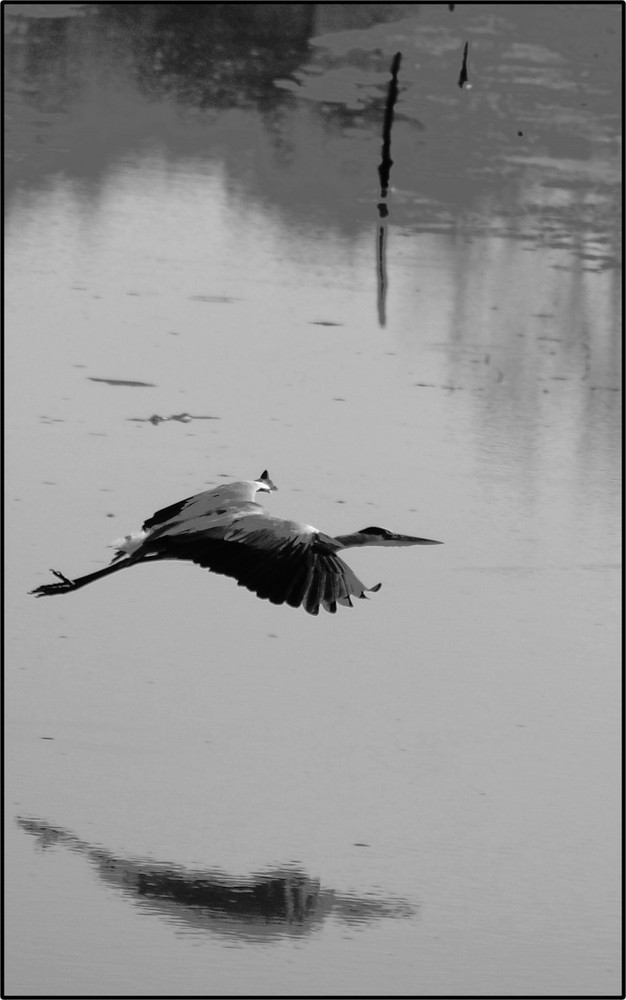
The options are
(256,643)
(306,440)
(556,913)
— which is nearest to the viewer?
(556,913)

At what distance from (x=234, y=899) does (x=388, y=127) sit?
5471mm

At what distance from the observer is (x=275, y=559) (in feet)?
12.0

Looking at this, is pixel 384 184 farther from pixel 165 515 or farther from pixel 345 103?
pixel 165 515

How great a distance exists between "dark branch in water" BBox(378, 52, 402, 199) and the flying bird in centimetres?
369

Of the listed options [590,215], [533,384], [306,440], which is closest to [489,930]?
[306,440]

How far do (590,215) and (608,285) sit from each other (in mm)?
762

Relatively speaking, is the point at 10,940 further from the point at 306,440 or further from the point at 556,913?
the point at 306,440

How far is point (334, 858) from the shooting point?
3.49 metres

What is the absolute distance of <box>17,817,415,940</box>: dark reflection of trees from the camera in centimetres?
325

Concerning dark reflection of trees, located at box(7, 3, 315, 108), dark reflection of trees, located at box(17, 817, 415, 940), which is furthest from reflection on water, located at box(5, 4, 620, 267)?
dark reflection of trees, located at box(17, 817, 415, 940)

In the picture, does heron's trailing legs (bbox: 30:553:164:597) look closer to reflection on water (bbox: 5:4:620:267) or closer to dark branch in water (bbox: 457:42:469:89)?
reflection on water (bbox: 5:4:620:267)

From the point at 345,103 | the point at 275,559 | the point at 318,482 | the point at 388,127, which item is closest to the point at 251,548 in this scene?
the point at 275,559

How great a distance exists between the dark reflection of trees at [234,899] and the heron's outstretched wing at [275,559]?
56cm

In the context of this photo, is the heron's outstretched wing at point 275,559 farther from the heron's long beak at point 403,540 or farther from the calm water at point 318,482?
the heron's long beak at point 403,540
